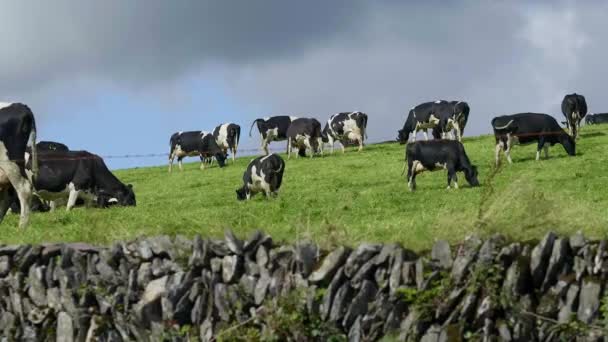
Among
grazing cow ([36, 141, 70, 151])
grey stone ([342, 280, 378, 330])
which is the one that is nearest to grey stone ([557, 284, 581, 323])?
grey stone ([342, 280, 378, 330])

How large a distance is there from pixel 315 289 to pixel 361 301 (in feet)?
1.80

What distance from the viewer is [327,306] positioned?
36.0ft

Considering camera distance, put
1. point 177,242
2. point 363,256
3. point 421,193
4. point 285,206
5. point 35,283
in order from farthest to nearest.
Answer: point 421,193
point 285,206
point 35,283
point 177,242
point 363,256

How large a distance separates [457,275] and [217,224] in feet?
12.3

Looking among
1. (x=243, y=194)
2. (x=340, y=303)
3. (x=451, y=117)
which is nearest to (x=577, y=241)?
(x=340, y=303)

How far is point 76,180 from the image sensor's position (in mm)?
27500

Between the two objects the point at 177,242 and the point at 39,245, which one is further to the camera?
the point at 39,245

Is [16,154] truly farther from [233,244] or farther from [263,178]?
[233,244]

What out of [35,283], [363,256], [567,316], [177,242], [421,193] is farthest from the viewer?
[421,193]

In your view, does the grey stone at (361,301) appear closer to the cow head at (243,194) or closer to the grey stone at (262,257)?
the grey stone at (262,257)

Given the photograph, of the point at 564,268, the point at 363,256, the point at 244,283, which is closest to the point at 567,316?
the point at 564,268

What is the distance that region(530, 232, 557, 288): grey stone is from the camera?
10398 millimetres

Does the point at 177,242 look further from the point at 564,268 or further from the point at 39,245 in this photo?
the point at 564,268

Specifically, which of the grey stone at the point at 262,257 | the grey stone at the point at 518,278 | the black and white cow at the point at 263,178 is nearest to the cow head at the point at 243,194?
the black and white cow at the point at 263,178
